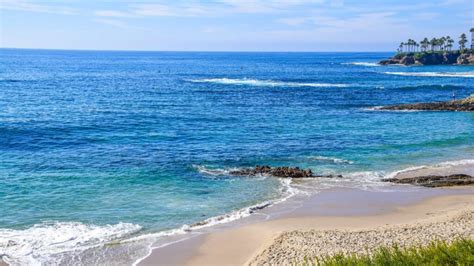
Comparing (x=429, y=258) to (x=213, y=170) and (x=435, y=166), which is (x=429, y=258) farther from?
(x=435, y=166)

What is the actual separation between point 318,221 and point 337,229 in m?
1.77

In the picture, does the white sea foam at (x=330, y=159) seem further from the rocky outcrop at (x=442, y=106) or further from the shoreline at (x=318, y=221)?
the rocky outcrop at (x=442, y=106)

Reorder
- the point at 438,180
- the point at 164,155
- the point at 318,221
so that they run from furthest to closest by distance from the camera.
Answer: the point at 164,155, the point at 438,180, the point at 318,221

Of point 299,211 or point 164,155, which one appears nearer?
point 299,211

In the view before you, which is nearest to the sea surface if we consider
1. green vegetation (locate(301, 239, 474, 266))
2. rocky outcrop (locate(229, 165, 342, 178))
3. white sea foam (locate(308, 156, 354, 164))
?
white sea foam (locate(308, 156, 354, 164))

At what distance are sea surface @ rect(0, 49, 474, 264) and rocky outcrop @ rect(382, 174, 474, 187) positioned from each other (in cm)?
197

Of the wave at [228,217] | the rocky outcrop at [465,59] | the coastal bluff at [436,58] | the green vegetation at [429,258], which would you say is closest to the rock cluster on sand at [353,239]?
the wave at [228,217]

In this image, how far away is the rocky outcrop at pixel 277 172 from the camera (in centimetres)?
3497

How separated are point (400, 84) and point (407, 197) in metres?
84.5

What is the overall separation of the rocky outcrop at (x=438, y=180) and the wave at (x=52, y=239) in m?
18.2

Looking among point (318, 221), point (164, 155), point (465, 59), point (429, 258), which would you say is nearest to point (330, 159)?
point (164, 155)

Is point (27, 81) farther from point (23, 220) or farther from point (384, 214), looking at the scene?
point (384, 214)

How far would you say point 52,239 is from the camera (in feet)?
78.1

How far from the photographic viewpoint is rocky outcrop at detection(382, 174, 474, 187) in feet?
109
